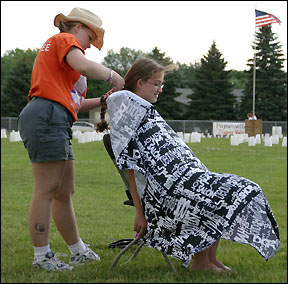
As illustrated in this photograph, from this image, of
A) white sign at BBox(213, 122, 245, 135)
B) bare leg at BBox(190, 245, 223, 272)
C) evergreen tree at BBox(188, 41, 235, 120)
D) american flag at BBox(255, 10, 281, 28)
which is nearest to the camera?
bare leg at BBox(190, 245, 223, 272)

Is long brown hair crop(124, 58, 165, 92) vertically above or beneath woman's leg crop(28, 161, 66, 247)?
above

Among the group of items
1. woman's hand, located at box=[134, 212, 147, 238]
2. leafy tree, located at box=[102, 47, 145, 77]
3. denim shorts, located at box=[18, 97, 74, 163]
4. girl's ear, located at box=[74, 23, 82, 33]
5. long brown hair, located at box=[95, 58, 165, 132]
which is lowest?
woman's hand, located at box=[134, 212, 147, 238]

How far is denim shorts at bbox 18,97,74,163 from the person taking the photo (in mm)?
3074

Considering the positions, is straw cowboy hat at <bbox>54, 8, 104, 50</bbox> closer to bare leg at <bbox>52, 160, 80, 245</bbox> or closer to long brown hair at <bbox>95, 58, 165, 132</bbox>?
long brown hair at <bbox>95, 58, 165, 132</bbox>

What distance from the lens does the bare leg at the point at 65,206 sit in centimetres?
344

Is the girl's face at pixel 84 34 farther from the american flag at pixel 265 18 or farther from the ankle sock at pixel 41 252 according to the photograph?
the american flag at pixel 265 18

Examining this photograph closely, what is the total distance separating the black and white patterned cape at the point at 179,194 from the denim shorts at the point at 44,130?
12.5 inches

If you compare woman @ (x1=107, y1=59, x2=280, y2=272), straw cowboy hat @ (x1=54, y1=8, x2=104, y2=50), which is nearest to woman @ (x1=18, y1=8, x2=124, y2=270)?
straw cowboy hat @ (x1=54, y1=8, x2=104, y2=50)

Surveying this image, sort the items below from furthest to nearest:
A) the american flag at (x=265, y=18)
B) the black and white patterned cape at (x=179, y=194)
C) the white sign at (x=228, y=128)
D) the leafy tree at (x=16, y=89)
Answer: the leafy tree at (x=16, y=89) < the white sign at (x=228, y=128) < the american flag at (x=265, y=18) < the black and white patterned cape at (x=179, y=194)

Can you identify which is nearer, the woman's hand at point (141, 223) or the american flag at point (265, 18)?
the woman's hand at point (141, 223)

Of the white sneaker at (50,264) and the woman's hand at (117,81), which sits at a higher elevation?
the woman's hand at (117,81)

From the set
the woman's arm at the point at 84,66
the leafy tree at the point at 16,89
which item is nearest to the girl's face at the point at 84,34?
the woman's arm at the point at 84,66

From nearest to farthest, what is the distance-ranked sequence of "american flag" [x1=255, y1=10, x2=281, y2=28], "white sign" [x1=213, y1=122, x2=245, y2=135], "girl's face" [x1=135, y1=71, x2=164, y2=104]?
1. "girl's face" [x1=135, y1=71, x2=164, y2=104]
2. "american flag" [x1=255, y1=10, x2=281, y2=28]
3. "white sign" [x1=213, y1=122, x2=245, y2=135]

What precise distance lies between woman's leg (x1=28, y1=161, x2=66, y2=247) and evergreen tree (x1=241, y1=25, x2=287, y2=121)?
5017cm
